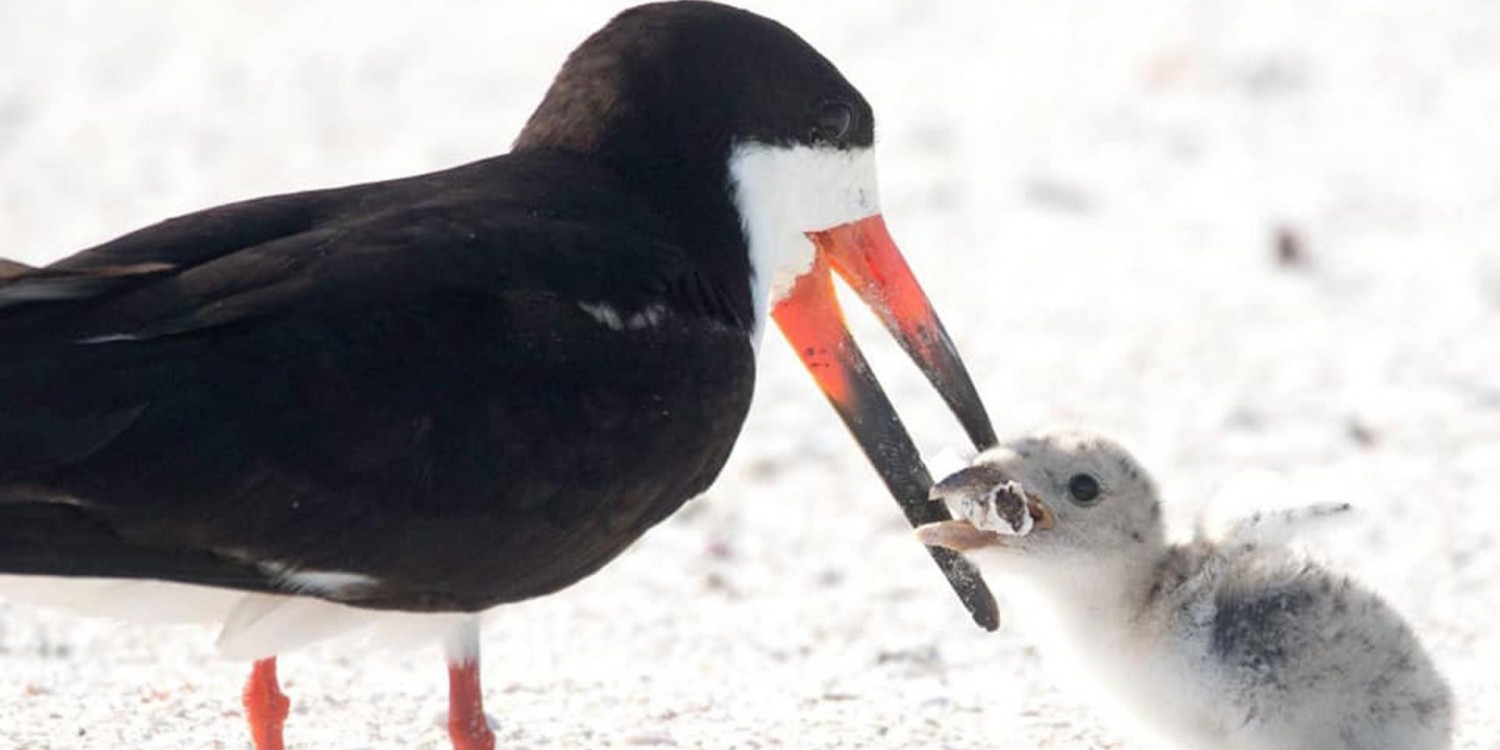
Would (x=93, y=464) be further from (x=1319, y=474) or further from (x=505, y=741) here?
(x=1319, y=474)

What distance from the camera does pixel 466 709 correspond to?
584 cm

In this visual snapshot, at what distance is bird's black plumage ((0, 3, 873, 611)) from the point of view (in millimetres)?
5273

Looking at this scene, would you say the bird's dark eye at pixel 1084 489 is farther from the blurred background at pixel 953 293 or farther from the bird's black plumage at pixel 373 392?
the bird's black plumage at pixel 373 392

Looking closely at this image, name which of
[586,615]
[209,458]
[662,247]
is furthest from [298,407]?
[586,615]

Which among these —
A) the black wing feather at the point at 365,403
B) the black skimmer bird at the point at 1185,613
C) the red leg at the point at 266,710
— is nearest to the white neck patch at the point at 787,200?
the black wing feather at the point at 365,403

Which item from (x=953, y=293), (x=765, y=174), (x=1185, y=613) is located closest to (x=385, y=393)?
(x=765, y=174)

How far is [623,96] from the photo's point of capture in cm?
638

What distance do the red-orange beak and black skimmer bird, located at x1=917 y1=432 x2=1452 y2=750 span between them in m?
0.34

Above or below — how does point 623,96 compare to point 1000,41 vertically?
below

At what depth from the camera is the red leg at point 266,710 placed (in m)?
5.99

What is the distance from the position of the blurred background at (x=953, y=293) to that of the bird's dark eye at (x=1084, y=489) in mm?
373

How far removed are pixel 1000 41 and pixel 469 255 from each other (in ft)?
30.8

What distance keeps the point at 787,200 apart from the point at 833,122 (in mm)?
209

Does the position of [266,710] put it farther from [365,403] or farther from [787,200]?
[787,200]
